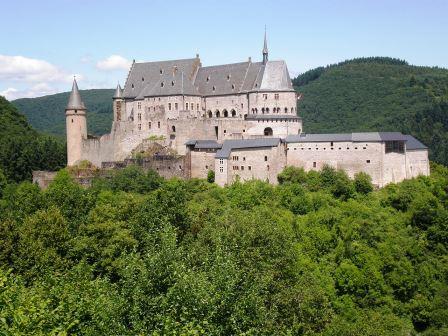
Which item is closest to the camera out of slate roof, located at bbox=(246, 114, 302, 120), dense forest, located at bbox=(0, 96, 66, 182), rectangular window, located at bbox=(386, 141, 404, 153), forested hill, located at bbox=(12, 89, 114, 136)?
rectangular window, located at bbox=(386, 141, 404, 153)

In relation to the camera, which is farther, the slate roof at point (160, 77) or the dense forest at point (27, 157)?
the dense forest at point (27, 157)

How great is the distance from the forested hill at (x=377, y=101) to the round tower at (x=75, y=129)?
7086 centimetres

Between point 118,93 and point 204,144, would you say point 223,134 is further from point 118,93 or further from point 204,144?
point 118,93

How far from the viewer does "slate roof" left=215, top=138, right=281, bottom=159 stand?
5694cm

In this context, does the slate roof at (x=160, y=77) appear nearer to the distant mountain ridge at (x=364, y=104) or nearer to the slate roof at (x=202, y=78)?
the slate roof at (x=202, y=78)

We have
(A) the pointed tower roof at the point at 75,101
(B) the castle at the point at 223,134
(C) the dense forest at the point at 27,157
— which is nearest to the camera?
(B) the castle at the point at 223,134

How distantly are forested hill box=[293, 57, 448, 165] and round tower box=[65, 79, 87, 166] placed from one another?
232 ft

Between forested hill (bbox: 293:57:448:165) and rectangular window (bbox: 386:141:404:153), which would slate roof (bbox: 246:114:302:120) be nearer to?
rectangular window (bbox: 386:141:404:153)

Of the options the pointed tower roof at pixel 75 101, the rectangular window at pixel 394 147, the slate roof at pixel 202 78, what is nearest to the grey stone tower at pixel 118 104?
the slate roof at pixel 202 78

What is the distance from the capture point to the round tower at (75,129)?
65438 mm

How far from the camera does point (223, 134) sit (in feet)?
202

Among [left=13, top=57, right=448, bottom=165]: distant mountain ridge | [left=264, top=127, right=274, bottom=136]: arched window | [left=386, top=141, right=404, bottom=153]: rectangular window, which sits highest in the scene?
[left=13, top=57, right=448, bottom=165]: distant mountain ridge

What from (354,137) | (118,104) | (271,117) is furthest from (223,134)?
(118,104)

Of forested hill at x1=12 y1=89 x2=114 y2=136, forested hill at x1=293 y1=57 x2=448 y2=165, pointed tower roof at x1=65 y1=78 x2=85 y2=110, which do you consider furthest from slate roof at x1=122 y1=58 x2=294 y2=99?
forested hill at x1=12 y1=89 x2=114 y2=136
